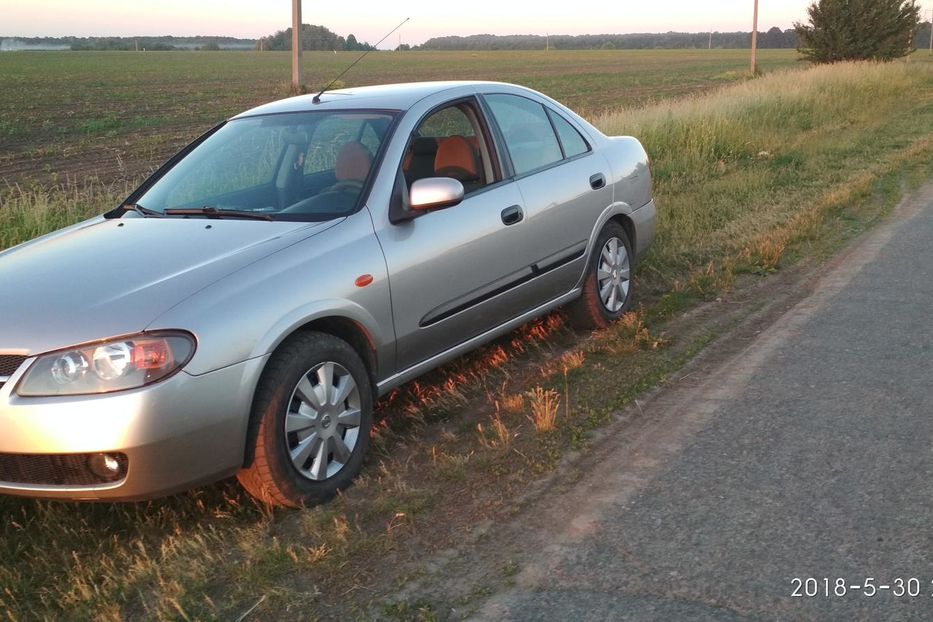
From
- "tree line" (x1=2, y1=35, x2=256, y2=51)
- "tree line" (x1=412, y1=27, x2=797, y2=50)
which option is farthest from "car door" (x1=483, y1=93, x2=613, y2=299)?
"tree line" (x1=412, y1=27, x2=797, y2=50)

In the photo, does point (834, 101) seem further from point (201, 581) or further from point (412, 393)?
point (201, 581)

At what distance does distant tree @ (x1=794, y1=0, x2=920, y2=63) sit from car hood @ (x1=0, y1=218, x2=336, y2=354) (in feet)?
130

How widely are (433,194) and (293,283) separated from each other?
878 mm

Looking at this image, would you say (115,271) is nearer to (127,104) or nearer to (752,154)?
(752,154)

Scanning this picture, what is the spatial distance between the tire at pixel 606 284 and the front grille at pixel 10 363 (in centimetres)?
347

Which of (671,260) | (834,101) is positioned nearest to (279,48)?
(834,101)

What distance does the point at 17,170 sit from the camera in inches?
753

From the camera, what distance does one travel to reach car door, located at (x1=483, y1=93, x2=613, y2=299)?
18.1 feet

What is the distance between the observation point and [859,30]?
128 feet

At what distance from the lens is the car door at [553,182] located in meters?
5.51

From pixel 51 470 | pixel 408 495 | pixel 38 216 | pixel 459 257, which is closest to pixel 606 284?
pixel 459 257

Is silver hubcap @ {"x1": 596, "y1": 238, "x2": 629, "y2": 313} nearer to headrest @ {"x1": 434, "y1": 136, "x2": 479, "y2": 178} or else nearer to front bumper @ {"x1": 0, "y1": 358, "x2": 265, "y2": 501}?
headrest @ {"x1": 434, "y1": 136, "x2": 479, "y2": 178}

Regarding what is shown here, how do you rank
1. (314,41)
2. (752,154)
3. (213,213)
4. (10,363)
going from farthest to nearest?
(314,41)
(752,154)
(213,213)
(10,363)

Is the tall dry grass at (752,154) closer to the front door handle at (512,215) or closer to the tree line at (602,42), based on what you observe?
the front door handle at (512,215)
